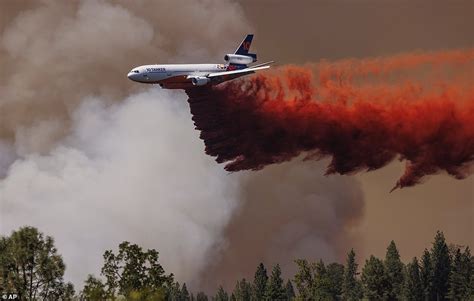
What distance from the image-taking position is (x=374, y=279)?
181 m

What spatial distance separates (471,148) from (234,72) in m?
33.2

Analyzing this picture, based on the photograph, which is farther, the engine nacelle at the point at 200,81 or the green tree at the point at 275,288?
the green tree at the point at 275,288

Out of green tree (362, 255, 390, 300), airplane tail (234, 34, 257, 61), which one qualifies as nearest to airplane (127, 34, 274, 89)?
airplane tail (234, 34, 257, 61)

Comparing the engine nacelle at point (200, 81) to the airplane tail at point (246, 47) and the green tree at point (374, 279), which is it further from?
the green tree at point (374, 279)

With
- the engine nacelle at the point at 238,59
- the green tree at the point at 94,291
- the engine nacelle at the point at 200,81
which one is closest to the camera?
the green tree at the point at 94,291

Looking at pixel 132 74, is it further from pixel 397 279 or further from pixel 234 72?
pixel 397 279

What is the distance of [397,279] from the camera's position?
186500 mm

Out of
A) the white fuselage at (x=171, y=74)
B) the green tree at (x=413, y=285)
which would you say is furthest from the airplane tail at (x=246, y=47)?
the green tree at (x=413, y=285)

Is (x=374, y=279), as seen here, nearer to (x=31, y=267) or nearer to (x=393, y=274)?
(x=393, y=274)

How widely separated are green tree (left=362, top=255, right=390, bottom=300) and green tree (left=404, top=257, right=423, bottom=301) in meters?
5.71

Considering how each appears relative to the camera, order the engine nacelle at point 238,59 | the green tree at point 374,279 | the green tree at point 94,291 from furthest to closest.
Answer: the green tree at point 374,279
the engine nacelle at point 238,59
the green tree at point 94,291

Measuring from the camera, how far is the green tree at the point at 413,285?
186 meters

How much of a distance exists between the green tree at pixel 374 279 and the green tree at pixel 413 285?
5712 millimetres

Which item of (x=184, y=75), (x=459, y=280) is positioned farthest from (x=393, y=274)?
(x=184, y=75)
